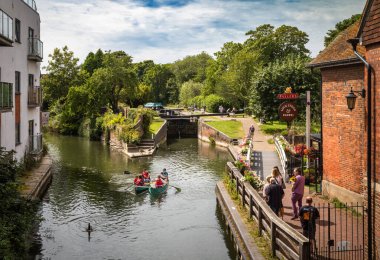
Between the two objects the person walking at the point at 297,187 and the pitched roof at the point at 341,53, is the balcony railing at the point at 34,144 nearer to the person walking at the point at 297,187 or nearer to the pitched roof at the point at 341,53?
the pitched roof at the point at 341,53

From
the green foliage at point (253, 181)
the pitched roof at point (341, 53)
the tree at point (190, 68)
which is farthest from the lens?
the tree at point (190, 68)

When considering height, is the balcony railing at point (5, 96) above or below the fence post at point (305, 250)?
above

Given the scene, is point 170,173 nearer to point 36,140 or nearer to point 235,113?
point 36,140

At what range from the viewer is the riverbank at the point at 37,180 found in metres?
20.3

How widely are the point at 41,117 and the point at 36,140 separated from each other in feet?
17.9

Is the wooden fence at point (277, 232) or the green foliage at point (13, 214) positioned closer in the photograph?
the wooden fence at point (277, 232)

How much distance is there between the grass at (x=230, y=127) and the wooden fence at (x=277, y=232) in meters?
30.5

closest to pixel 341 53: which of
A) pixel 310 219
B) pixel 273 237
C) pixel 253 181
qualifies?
pixel 253 181

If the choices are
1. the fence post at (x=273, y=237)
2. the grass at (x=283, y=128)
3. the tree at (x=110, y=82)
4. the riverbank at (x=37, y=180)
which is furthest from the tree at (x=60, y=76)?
the fence post at (x=273, y=237)

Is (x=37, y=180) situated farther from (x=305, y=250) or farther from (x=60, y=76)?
(x=60, y=76)

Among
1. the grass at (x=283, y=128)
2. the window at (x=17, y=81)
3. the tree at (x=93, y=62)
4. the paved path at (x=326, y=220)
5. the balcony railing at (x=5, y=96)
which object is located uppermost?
the tree at (x=93, y=62)

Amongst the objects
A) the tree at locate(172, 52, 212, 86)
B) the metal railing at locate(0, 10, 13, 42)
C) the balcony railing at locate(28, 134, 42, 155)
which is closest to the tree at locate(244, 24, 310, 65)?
the tree at locate(172, 52, 212, 86)

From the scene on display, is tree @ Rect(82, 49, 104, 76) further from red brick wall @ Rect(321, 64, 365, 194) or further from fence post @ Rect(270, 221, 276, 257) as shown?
fence post @ Rect(270, 221, 276, 257)

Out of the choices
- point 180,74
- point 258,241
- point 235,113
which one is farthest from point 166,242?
point 180,74
